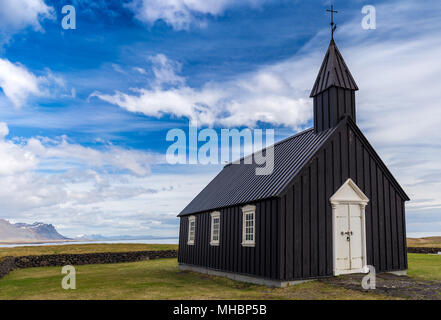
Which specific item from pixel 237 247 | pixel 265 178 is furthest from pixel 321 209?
pixel 237 247

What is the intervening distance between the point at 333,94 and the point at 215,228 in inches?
356

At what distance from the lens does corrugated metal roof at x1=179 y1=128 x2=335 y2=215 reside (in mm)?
14915

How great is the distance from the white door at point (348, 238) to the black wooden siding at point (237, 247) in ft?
9.16

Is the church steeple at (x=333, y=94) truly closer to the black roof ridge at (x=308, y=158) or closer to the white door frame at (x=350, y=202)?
the black roof ridge at (x=308, y=158)

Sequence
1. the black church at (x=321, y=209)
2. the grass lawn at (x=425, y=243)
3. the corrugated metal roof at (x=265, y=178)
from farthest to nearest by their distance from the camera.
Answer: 1. the grass lawn at (x=425, y=243)
2. the corrugated metal roof at (x=265, y=178)
3. the black church at (x=321, y=209)

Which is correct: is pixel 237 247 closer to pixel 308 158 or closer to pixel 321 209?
pixel 321 209

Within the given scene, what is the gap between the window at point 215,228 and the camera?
62.3ft

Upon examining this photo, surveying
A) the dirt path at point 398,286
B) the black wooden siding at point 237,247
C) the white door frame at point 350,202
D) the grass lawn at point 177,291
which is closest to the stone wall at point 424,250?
the dirt path at point 398,286

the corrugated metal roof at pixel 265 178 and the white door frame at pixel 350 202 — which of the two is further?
the corrugated metal roof at pixel 265 178

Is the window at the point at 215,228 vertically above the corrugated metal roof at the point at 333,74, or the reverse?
the corrugated metal roof at the point at 333,74

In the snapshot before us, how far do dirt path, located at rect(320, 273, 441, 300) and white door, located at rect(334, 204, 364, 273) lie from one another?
54 centimetres

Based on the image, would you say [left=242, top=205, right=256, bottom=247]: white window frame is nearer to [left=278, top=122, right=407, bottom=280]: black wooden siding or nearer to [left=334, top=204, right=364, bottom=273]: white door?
[left=278, top=122, right=407, bottom=280]: black wooden siding
